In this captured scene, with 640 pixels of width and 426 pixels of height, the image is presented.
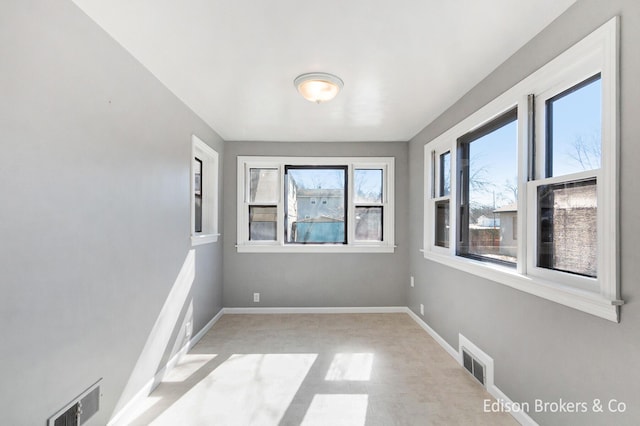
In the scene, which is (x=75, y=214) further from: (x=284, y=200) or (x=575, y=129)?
(x=284, y=200)

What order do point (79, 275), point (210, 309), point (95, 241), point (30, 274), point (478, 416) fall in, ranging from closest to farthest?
1. point (30, 274)
2. point (79, 275)
3. point (95, 241)
4. point (478, 416)
5. point (210, 309)

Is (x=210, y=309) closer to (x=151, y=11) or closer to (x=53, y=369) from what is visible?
(x=53, y=369)

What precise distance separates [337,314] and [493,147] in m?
2.93

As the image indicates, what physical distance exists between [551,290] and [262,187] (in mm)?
3634

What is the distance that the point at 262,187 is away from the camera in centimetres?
455

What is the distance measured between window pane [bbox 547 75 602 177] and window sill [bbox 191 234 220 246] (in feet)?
10.2

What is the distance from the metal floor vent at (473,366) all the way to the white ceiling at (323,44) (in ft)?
7.55

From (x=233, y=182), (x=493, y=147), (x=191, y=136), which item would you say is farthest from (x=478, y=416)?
(x=233, y=182)

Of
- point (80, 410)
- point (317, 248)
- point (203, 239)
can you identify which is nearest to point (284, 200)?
point (317, 248)

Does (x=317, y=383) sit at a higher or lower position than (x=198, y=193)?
lower

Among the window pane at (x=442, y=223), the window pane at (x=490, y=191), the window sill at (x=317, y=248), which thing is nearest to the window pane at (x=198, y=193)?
the window sill at (x=317, y=248)

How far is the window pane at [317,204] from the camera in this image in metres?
4.57

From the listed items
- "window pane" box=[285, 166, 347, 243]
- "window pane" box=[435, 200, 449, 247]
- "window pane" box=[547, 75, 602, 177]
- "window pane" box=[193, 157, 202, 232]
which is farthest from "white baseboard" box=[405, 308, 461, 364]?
"window pane" box=[193, 157, 202, 232]

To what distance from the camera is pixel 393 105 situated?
307 centimetres
